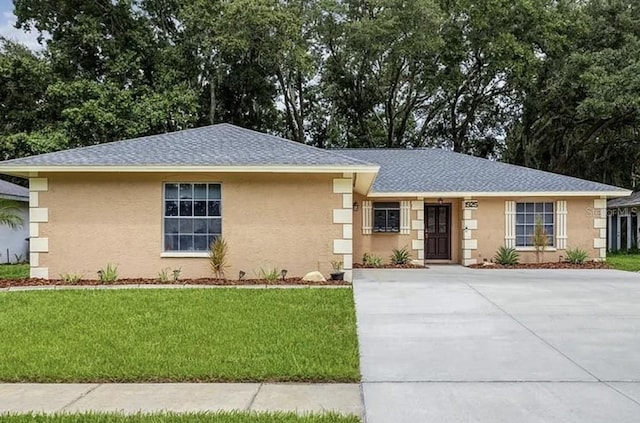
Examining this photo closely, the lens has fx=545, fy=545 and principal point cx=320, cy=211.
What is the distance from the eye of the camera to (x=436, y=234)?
58.1ft

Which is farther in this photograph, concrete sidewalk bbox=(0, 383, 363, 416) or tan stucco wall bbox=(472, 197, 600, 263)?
tan stucco wall bbox=(472, 197, 600, 263)

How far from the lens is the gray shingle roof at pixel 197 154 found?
36.9ft

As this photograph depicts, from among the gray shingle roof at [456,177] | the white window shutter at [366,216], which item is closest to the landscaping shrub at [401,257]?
the white window shutter at [366,216]

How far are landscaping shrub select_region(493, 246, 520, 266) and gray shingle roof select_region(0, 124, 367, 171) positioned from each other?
7.00 metres

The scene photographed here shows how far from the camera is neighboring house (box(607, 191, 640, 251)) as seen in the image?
22.7 metres

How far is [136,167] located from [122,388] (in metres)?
7.09

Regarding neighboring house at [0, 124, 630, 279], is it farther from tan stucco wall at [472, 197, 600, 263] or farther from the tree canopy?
the tree canopy

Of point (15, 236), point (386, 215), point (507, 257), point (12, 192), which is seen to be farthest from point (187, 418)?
point (12, 192)

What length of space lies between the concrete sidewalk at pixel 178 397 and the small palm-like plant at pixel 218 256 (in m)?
6.51

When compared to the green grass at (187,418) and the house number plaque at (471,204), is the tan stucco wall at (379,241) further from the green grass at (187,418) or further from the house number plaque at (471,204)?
the green grass at (187,418)

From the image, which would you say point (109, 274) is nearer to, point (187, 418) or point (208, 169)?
point (208, 169)

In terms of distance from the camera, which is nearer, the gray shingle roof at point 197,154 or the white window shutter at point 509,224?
the gray shingle roof at point 197,154

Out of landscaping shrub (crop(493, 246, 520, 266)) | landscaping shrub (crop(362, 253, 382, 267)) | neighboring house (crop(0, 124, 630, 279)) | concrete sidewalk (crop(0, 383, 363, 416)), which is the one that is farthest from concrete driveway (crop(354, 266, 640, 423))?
landscaping shrub (crop(493, 246, 520, 266))

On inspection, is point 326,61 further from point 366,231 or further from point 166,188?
point 166,188
